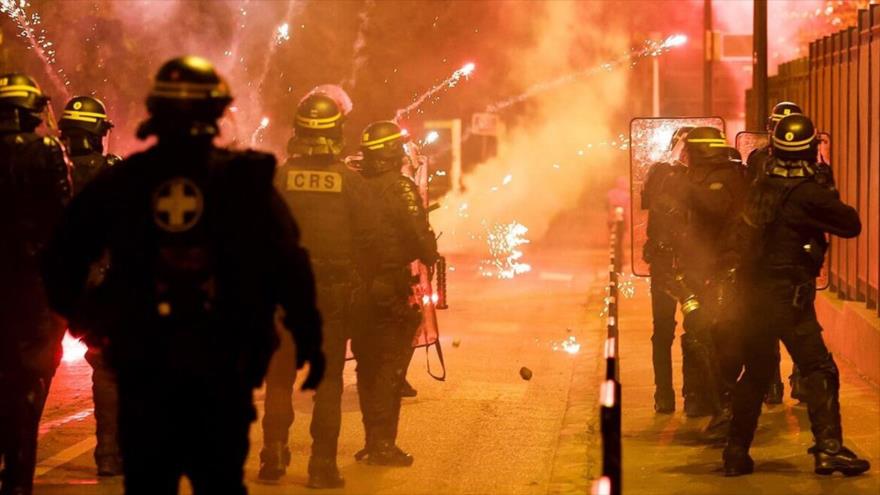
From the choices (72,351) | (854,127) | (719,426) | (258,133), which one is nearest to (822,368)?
(719,426)

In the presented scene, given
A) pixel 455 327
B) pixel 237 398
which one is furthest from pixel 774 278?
pixel 455 327

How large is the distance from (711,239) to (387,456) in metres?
2.50

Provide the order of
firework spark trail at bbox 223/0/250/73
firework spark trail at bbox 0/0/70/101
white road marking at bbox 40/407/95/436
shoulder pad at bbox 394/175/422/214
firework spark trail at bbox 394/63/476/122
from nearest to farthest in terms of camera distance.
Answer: shoulder pad at bbox 394/175/422/214 < white road marking at bbox 40/407/95/436 < firework spark trail at bbox 0/0/70/101 < firework spark trail at bbox 394/63/476/122 < firework spark trail at bbox 223/0/250/73

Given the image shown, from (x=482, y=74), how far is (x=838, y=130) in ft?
92.6

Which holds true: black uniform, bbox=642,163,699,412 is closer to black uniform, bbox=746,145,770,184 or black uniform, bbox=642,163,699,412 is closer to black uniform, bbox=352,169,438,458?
black uniform, bbox=746,145,770,184

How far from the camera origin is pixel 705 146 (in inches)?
371

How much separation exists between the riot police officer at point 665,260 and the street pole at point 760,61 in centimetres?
559

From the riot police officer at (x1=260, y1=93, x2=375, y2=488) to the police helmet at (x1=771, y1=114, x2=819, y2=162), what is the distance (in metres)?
2.23

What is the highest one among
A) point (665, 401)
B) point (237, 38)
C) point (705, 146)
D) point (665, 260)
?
point (237, 38)

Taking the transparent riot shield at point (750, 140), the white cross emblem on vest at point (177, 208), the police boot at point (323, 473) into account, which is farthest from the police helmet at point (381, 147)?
the white cross emblem on vest at point (177, 208)

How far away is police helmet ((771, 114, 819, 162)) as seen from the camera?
26.6ft

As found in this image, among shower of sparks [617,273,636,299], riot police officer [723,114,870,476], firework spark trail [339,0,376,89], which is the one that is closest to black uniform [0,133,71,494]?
riot police officer [723,114,870,476]

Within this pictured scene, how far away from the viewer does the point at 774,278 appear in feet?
26.7

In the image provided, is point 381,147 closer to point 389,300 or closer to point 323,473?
point 389,300
